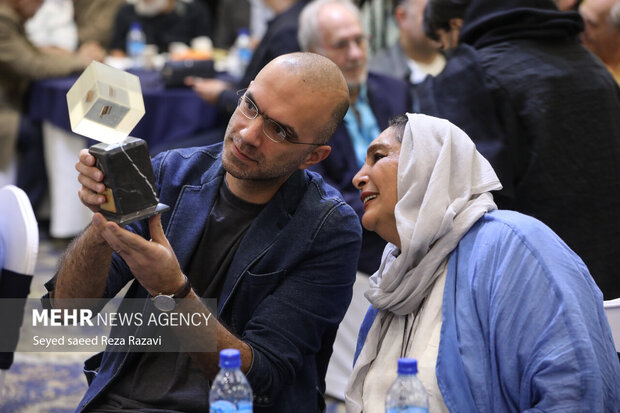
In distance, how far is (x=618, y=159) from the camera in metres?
2.50

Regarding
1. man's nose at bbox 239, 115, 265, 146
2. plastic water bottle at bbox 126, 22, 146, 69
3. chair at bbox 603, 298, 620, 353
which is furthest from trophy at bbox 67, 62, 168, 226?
plastic water bottle at bbox 126, 22, 146, 69

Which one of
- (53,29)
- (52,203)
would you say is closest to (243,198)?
(52,203)

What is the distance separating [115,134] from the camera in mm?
1645

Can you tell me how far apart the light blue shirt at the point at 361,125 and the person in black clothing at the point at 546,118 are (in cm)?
94

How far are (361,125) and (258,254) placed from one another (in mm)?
1698

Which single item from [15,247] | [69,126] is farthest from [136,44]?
[15,247]

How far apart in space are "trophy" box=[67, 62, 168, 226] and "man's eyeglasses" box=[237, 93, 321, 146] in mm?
334

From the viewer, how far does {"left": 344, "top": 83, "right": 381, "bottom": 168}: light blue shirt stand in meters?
3.44

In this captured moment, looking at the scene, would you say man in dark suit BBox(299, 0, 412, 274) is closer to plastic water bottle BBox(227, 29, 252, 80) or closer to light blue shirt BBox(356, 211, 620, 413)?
light blue shirt BBox(356, 211, 620, 413)

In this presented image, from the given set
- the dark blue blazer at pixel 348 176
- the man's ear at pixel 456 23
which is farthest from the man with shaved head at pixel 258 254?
the dark blue blazer at pixel 348 176

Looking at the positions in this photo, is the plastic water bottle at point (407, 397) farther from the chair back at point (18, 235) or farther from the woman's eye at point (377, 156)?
the chair back at point (18, 235)

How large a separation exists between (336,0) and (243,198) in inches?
83.5

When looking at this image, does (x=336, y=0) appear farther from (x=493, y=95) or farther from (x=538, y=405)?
(x=538, y=405)

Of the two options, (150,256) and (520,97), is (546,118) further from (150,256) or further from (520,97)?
(150,256)
